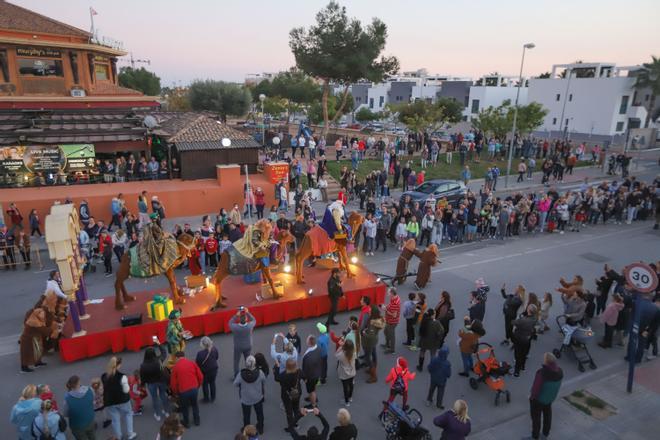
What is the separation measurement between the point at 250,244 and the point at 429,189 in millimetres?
11757

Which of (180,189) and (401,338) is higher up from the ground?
(180,189)

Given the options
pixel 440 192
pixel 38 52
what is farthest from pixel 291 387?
pixel 38 52

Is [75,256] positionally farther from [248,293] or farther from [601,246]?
[601,246]

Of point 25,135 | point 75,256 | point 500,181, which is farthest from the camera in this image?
point 500,181

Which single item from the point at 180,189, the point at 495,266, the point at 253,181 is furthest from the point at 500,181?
the point at 180,189

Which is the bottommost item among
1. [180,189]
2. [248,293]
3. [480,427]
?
[480,427]

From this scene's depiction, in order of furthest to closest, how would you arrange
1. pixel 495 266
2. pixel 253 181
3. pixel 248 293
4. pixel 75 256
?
pixel 253 181, pixel 495 266, pixel 248 293, pixel 75 256

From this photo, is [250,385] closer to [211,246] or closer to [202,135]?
[211,246]

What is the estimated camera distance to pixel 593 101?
49.3m

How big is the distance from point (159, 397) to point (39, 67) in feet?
79.4

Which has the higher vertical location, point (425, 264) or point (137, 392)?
point (425, 264)

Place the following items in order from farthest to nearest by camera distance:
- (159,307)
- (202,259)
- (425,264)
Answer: (202,259), (425,264), (159,307)

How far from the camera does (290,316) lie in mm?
10484

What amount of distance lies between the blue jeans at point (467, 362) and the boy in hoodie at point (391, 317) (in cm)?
146
